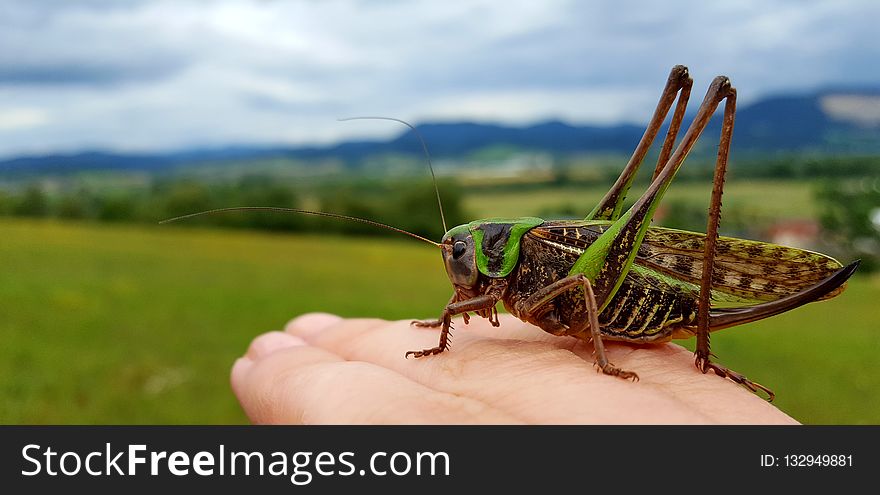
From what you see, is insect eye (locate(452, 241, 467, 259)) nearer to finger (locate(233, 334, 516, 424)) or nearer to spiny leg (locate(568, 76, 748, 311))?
spiny leg (locate(568, 76, 748, 311))

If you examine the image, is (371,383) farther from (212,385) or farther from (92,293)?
(92,293)

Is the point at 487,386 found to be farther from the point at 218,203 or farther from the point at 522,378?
the point at 218,203

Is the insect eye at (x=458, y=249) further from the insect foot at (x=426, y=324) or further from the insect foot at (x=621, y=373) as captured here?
the insect foot at (x=621, y=373)

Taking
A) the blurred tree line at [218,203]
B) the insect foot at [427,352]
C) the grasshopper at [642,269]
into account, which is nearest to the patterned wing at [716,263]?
the grasshopper at [642,269]

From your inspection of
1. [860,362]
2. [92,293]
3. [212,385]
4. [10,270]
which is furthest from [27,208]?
[860,362]

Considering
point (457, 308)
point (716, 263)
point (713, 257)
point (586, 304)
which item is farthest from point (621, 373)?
point (716, 263)

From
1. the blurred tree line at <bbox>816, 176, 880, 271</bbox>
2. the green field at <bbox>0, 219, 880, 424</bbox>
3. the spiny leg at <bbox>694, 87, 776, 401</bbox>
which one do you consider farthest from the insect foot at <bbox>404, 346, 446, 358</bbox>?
the blurred tree line at <bbox>816, 176, 880, 271</bbox>
